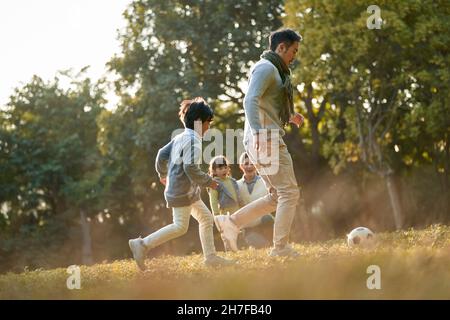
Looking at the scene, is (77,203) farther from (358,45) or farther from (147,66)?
(358,45)

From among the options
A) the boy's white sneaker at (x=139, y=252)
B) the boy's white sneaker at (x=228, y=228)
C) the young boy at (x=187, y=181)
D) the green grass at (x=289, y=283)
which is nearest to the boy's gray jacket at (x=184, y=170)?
the young boy at (x=187, y=181)

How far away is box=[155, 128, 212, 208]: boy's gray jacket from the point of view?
25.4 feet

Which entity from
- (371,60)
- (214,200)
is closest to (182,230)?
(214,200)

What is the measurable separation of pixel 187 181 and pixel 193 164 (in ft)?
1.11

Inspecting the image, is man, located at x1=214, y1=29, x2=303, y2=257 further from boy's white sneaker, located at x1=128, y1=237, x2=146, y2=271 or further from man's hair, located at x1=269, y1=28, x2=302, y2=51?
boy's white sneaker, located at x1=128, y1=237, x2=146, y2=271

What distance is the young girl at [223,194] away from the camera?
11688mm

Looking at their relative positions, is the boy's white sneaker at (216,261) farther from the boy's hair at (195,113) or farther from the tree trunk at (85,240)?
the tree trunk at (85,240)

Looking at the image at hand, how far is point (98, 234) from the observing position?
4141 cm

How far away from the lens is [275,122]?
785 centimetres

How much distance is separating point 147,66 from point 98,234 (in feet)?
48.6

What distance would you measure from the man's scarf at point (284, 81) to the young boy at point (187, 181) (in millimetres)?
775

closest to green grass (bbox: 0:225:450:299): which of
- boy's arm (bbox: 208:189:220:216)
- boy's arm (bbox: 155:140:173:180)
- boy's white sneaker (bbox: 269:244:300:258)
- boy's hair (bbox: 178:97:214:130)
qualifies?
boy's white sneaker (bbox: 269:244:300:258)

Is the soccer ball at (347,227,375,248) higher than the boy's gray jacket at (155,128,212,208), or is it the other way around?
the boy's gray jacket at (155,128,212,208)

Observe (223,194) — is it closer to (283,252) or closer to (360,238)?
(360,238)
